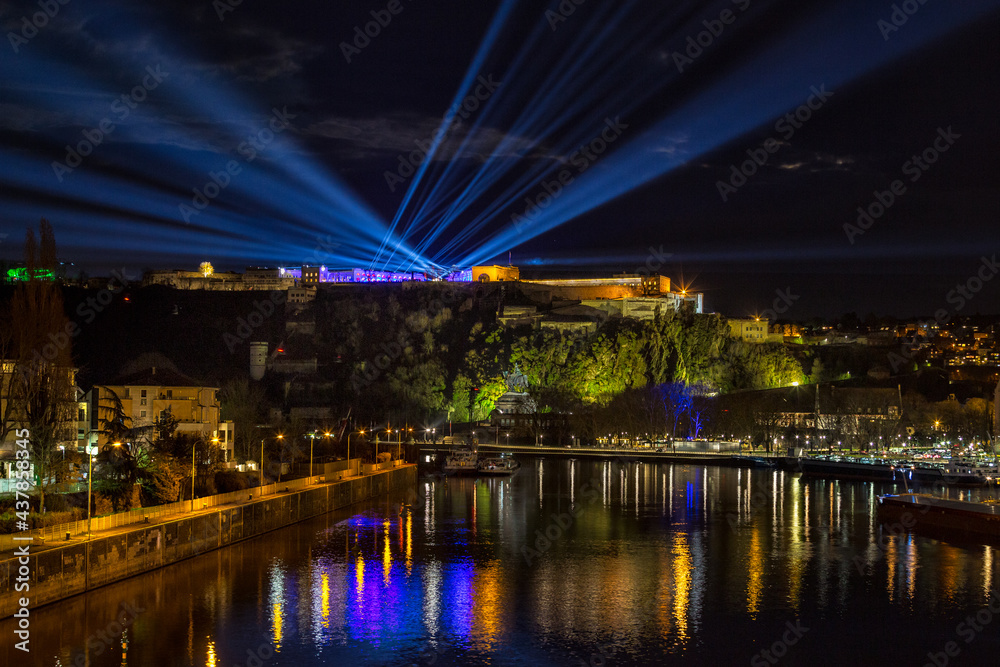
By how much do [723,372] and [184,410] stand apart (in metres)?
59.0

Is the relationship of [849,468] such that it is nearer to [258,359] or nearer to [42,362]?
[42,362]

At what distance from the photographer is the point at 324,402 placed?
89.6 metres

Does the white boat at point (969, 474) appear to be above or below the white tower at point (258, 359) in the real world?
below

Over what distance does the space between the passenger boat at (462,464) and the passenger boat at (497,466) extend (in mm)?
495

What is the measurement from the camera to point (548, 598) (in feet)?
78.7

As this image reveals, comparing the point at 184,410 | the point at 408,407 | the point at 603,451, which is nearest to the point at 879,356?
the point at 603,451

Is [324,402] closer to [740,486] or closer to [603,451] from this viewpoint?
[603,451]

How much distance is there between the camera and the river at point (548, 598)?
19.3 meters

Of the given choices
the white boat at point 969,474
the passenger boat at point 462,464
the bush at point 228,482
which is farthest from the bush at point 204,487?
the white boat at point 969,474

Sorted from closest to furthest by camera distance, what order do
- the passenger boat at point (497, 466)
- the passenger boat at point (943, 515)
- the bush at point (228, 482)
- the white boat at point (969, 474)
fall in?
1. the bush at point (228, 482)
2. the passenger boat at point (943, 515)
3. the white boat at point (969, 474)
4. the passenger boat at point (497, 466)

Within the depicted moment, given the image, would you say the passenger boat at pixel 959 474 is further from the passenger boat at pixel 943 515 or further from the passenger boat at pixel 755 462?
the passenger boat at pixel 943 515

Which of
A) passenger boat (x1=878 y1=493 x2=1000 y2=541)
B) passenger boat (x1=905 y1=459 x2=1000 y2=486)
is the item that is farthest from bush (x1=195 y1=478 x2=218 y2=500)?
passenger boat (x1=905 y1=459 x2=1000 y2=486)

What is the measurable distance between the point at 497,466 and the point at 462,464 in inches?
92.8

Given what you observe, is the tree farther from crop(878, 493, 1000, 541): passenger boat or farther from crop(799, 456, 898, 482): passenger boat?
crop(799, 456, 898, 482): passenger boat
